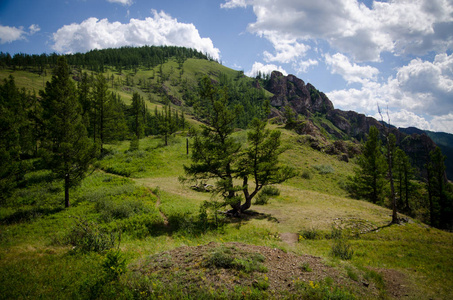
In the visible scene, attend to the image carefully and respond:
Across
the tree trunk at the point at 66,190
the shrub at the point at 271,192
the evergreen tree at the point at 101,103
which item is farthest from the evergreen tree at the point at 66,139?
the shrub at the point at 271,192

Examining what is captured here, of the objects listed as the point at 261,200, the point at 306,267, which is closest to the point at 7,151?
the point at 306,267

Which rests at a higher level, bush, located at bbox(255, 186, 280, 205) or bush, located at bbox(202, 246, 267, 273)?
bush, located at bbox(202, 246, 267, 273)

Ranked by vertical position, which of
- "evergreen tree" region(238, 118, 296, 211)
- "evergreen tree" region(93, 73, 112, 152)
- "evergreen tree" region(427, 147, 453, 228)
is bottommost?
"evergreen tree" region(427, 147, 453, 228)

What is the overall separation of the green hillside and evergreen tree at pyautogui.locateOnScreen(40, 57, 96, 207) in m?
3.16

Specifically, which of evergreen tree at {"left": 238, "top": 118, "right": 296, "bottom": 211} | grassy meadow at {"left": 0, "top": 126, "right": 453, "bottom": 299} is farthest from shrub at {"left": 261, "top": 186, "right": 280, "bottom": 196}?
evergreen tree at {"left": 238, "top": 118, "right": 296, "bottom": 211}

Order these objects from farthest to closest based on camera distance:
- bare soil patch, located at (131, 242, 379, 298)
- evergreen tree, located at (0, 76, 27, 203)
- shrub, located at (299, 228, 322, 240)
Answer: shrub, located at (299, 228, 322, 240), evergreen tree, located at (0, 76, 27, 203), bare soil patch, located at (131, 242, 379, 298)

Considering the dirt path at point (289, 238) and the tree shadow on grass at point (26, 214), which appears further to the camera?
the tree shadow on grass at point (26, 214)

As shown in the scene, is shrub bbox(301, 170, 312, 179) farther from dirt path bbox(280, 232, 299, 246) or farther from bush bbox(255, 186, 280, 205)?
dirt path bbox(280, 232, 299, 246)

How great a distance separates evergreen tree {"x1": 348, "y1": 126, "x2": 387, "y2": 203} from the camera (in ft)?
111

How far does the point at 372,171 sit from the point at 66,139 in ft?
Answer: 140

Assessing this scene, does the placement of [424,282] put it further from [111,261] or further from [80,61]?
[80,61]

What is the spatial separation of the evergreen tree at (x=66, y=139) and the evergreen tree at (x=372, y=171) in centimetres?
4010

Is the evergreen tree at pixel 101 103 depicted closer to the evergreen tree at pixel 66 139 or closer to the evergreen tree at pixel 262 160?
the evergreen tree at pixel 66 139

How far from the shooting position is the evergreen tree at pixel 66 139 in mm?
17547
